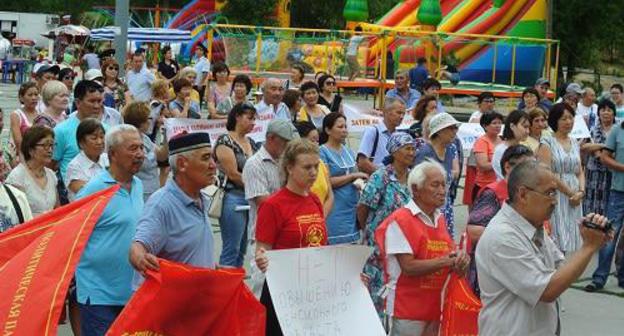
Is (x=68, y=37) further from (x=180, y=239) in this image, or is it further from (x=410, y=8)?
(x=180, y=239)

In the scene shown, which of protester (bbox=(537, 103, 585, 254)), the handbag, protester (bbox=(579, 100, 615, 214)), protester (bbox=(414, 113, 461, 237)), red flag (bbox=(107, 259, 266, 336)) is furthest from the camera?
protester (bbox=(579, 100, 615, 214))

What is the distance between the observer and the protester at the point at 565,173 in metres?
10.3

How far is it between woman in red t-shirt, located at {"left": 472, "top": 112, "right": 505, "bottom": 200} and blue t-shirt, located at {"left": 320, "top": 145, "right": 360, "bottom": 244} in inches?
70.0

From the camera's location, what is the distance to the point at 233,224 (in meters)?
9.19

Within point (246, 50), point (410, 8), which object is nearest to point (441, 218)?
point (246, 50)

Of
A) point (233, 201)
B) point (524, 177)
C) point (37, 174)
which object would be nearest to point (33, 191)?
point (37, 174)

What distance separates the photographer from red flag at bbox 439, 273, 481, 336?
6.66 m

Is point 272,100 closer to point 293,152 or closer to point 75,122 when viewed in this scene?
point 75,122

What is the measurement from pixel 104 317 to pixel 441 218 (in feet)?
6.68

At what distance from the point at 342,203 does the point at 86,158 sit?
2.34m

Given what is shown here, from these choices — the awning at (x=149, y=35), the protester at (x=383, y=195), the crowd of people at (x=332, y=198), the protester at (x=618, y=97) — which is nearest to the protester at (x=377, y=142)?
the crowd of people at (x=332, y=198)

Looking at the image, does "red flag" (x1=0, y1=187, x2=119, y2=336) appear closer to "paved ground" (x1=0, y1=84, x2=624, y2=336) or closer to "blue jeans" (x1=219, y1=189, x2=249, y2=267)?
"blue jeans" (x1=219, y1=189, x2=249, y2=267)

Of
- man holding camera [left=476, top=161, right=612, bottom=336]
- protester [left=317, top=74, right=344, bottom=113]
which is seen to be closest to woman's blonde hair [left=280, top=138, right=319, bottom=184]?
man holding camera [left=476, top=161, right=612, bottom=336]

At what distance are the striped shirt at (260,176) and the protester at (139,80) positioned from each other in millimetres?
9046
